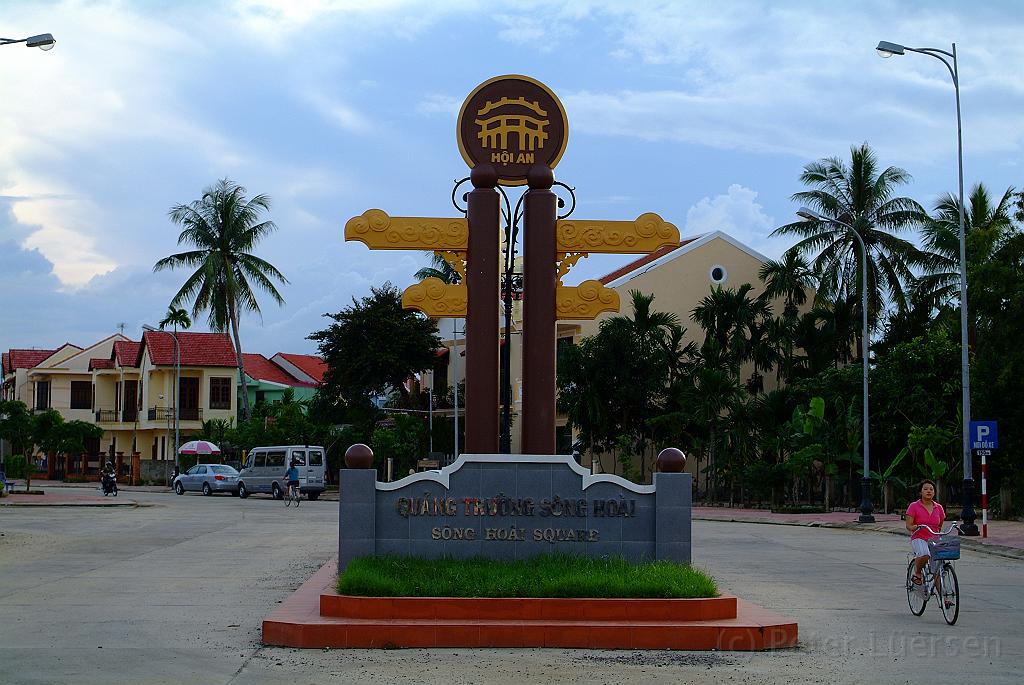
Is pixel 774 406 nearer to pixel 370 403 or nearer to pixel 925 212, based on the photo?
pixel 925 212

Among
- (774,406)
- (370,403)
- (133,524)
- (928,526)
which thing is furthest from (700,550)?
(370,403)

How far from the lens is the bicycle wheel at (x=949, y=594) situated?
1257 centimetres

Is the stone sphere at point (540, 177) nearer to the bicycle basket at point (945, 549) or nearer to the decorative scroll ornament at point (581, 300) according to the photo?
the decorative scroll ornament at point (581, 300)

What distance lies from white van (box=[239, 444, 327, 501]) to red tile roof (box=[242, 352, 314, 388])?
1176 inches

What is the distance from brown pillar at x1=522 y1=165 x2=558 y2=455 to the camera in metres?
14.0

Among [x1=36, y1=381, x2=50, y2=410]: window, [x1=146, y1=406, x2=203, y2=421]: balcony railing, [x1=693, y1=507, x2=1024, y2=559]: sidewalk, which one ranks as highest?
[x1=36, y1=381, x2=50, y2=410]: window

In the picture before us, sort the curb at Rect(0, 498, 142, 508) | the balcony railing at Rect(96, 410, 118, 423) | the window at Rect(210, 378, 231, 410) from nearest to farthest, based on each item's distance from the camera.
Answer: the curb at Rect(0, 498, 142, 508)
the window at Rect(210, 378, 231, 410)
the balcony railing at Rect(96, 410, 118, 423)

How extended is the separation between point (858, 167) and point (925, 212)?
3.16 m

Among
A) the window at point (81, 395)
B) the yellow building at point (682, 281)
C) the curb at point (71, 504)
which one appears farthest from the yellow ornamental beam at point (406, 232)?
the window at point (81, 395)

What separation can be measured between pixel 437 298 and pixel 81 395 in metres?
70.2

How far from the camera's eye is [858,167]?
153 feet

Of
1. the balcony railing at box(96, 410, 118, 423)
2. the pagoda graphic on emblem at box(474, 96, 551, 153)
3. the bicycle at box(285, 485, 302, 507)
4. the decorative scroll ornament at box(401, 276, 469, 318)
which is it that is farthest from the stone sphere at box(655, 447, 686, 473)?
the balcony railing at box(96, 410, 118, 423)

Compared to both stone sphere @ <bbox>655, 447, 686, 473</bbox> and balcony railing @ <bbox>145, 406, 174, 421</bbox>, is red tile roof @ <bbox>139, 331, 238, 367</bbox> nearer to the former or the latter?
balcony railing @ <bbox>145, 406, 174, 421</bbox>

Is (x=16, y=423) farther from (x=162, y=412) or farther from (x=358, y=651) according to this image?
(x=358, y=651)
